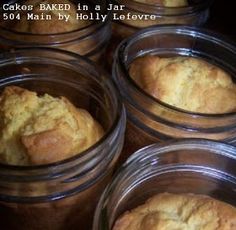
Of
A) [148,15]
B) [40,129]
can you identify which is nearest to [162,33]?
[148,15]

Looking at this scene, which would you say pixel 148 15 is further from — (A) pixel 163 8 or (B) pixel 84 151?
(B) pixel 84 151

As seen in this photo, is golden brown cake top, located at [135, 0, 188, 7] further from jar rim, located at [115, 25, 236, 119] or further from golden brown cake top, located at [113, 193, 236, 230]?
golden brown cake top, located at [113, 193, 236, 230]

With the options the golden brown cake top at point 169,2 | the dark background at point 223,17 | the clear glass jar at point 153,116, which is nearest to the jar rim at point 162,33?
the clear glass jar at point 153,116

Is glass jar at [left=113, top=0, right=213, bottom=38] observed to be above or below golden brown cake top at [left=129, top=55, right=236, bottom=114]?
above

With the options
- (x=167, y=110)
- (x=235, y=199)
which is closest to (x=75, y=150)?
(x=167, y=110)

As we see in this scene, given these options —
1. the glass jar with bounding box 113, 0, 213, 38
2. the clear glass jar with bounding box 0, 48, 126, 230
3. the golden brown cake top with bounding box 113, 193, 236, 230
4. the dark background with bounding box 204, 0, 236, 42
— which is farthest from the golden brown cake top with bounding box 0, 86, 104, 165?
the dark background with bounding box 204, 0, 236, 42

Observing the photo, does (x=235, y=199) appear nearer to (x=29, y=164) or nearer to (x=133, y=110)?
(x=133, y=110)
